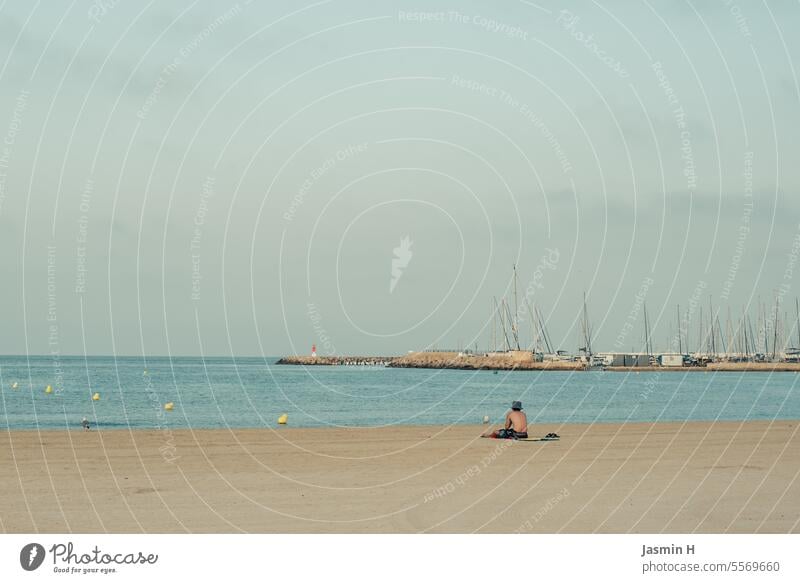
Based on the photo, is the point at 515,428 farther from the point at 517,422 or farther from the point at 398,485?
the point at 398,485

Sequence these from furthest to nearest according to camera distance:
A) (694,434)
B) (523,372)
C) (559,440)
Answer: (523,372) < (694,434) < (559,440)

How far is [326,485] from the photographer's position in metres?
16.2

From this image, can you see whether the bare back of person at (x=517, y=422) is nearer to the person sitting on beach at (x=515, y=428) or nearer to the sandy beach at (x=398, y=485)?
the person sitting on beach at (x=515, y=428)
